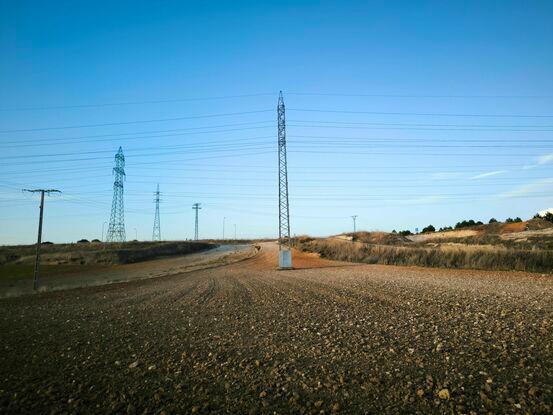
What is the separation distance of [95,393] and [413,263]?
25.8 m

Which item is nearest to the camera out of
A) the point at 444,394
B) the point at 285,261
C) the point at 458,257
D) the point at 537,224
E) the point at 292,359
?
the point at 444,394

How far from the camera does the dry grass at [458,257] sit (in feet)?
72.1

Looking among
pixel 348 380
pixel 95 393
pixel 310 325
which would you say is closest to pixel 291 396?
pixel 348 380

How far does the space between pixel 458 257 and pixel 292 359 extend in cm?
2307

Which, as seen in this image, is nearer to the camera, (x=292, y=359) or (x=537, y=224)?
(x=292, y=359)

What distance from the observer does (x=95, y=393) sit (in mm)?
5066

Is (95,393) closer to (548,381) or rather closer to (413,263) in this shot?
(548,381)

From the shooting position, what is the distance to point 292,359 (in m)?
6.08

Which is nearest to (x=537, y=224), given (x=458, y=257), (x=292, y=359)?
(x=458, y=257)

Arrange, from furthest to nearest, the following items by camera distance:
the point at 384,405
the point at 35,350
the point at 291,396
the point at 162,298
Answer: the point at 162,298
the point at 35,350
the point at 291,396
the point at 384,405

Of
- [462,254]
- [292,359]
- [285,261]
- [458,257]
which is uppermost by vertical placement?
[462,254]

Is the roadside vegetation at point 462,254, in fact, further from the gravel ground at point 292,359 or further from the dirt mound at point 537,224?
the gravel ground at point 292,359

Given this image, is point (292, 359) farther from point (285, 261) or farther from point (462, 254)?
point (285, 261)

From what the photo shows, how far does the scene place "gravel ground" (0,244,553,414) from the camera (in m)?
4.57
